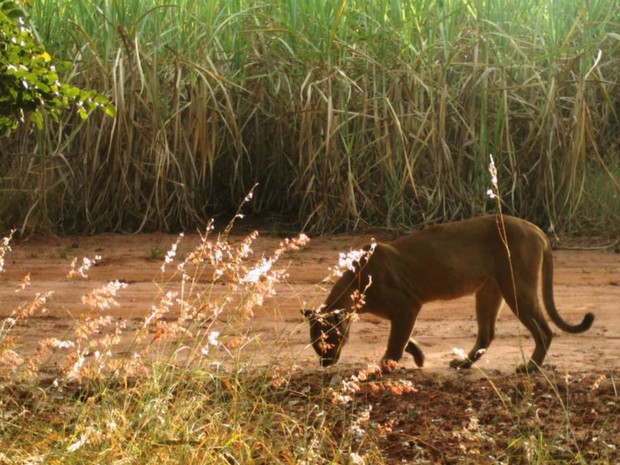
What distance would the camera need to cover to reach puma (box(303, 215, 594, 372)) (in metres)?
6.54

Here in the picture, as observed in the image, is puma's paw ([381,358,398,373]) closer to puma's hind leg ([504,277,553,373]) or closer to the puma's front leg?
the puma's front leg

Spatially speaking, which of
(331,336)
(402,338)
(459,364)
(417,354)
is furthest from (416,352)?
(331,336)

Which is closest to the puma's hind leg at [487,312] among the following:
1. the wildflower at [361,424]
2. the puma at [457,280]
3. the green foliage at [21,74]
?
the puma at [457,280]

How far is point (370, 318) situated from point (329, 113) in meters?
3.08

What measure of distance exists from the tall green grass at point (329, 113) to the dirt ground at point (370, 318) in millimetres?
513

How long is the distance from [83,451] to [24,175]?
25.3 ft

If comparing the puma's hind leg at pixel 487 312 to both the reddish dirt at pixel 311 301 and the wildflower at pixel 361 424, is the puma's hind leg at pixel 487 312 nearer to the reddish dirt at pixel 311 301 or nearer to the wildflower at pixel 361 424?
the reddish dirt at pixel 311 301

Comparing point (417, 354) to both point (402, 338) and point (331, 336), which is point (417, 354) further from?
point (331, 336)

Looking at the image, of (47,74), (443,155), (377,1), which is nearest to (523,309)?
(47,74)

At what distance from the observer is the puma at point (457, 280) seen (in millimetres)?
6535

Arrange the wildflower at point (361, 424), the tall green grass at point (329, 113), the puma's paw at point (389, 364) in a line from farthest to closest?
the tall green grass at point (329, 113), the puma's paw at point (389, 364), the wildflower at point (361, 424)

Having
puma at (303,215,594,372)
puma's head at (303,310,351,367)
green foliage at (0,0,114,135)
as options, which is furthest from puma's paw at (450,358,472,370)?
green foliage at (0,0,114,135)

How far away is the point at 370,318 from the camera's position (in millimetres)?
8297

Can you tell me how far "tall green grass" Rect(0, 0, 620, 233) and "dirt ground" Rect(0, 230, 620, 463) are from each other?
0.51 m
